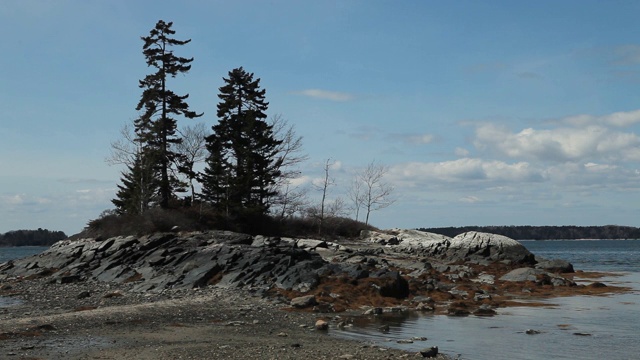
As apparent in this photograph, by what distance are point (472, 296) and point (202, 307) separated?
12482mm

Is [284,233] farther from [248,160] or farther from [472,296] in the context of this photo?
[472,296]

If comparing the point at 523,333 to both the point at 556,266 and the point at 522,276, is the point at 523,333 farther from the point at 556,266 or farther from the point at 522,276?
the point at 556,266

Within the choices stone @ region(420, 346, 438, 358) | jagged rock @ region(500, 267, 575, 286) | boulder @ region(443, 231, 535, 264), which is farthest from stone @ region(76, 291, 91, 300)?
boulder @ region(443, 231, 535, 264)

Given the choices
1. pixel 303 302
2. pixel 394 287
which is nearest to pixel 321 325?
pixel 303 302

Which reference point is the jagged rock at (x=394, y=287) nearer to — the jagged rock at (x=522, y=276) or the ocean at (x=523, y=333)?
the ocean at (x=523, y=333)

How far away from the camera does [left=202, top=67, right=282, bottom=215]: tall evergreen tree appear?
5425 centimetres

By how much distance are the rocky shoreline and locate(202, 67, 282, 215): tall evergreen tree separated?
40.3ft

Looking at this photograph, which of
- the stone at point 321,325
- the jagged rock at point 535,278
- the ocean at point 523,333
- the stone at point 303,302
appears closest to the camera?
→ the ocean at point 523,333

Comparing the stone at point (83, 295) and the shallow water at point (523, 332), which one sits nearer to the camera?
the shallow water at point (523, 332)

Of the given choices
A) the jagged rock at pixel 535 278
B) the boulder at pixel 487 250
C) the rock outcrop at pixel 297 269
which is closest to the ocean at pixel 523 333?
the rock outcrop at pixel 297 269

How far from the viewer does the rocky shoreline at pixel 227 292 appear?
1630 centimetres

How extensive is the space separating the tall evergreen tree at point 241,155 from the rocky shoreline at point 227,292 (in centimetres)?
1229

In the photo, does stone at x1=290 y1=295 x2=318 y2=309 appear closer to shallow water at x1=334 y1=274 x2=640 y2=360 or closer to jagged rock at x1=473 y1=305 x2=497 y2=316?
shallow water at x1=334 y1=274 x2=640 y2=360

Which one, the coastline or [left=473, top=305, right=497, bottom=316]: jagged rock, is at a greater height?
[left=473, top=305, right=497, bottom=316]: jagged rock
